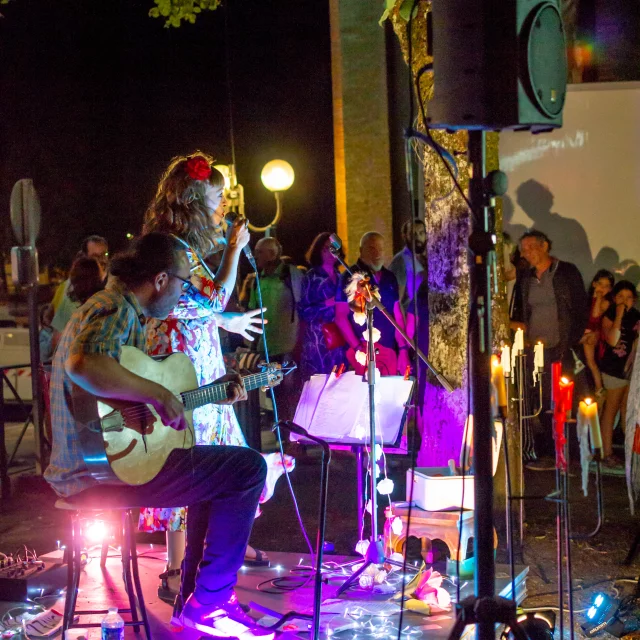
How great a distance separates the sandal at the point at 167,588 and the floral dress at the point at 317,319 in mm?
3359

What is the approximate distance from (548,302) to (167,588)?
15.2 ft

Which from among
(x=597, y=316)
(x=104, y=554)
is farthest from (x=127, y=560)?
(x=597, y=316)

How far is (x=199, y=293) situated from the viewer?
433 centimetres

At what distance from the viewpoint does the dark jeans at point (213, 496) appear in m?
3.82

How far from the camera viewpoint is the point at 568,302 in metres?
8.01

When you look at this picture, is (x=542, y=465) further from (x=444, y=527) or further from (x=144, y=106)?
(x=144, y=106)

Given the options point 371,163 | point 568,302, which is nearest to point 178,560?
point 568,302

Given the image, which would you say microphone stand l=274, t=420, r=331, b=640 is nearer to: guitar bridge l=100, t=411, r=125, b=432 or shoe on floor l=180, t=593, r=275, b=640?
shoe on floor l=180, t=593, r=275, b=640

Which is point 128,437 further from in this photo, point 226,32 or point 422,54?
point 226,32

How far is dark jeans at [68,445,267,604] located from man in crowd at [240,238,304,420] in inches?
178

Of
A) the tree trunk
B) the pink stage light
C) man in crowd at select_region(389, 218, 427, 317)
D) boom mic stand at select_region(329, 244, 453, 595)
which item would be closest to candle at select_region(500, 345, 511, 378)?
the tree trunk

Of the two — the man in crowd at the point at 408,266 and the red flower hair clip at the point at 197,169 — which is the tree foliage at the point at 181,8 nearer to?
the man in crowd at the point at 408,266

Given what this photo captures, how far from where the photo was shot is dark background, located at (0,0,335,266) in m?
13.1

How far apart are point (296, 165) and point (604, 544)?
8.60 meters
